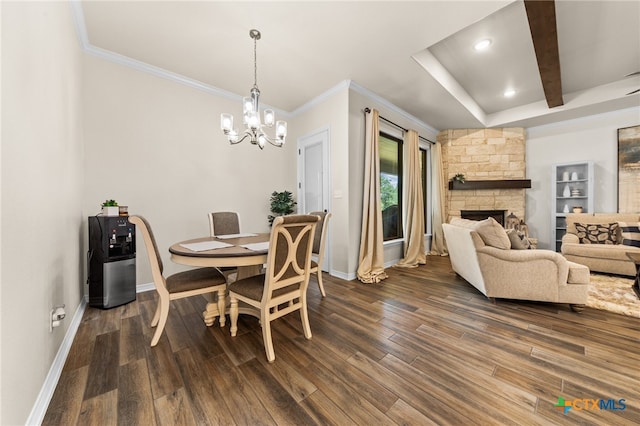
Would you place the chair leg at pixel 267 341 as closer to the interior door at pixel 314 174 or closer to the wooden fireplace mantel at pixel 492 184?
the interior door at pixel 314 174

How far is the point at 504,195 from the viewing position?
194 inches

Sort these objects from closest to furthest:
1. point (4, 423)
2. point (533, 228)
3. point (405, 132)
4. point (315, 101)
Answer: point (4, 423)
point (315, 101)
point (405, 132)
point (533, 228)

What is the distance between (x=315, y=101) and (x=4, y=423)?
13.3 ft

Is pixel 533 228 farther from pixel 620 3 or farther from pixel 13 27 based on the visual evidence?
pixel 13 27

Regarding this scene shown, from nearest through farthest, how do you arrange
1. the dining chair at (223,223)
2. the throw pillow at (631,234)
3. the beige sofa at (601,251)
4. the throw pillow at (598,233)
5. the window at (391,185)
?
1. the dining chair at (223,223)
2. the beige sofa at (601,251)
3. the throw pillow at (631,234)
4. the throw pillow at (598,233)
5. the window at (391,185)

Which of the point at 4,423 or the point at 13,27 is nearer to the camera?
the point at 4,423

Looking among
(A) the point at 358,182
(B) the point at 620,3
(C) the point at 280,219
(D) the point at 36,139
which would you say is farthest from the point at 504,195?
(D) the point at 36,139

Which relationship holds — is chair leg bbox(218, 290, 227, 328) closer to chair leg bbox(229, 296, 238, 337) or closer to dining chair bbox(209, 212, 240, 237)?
chair leg bbox(229, 296, 238, 337)

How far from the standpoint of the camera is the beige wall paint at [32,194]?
0.94 m

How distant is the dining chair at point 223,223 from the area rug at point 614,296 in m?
4.00

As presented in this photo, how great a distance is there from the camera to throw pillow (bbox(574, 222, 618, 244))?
356 cm

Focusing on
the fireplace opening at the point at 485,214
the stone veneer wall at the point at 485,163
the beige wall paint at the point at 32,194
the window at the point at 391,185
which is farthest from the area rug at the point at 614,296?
the beige wall paint at the point at 32,194

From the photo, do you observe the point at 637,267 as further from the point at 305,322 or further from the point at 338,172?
the point at 305,322

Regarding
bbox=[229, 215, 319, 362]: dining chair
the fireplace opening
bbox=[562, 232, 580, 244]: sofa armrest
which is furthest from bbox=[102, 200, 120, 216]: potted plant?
bbox=[562, 232, 580, 244]: sofa armrest
